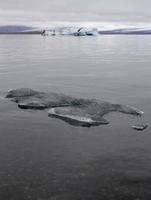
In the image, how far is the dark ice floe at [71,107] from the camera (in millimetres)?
13477

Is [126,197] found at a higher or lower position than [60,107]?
lower

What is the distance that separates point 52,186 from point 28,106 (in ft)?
25.2

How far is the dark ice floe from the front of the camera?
44.2ft

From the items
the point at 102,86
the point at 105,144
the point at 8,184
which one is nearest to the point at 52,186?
the point at 8,184

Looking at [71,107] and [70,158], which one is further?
[71,107]

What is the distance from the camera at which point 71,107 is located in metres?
14.8

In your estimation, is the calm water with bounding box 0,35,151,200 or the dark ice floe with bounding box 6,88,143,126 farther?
the dark ice floe with bounding box 6,88,143,126

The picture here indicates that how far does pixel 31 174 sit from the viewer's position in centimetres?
897

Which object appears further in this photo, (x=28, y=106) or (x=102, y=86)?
(x=102, y=86)

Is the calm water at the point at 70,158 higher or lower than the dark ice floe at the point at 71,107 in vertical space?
lower

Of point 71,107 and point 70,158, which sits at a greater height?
point 71,107

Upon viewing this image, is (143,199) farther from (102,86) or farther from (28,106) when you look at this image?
(102,86)

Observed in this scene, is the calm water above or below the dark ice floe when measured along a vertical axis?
below

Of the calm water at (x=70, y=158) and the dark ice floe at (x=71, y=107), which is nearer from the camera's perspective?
the calm water at (x=70, y=158)
